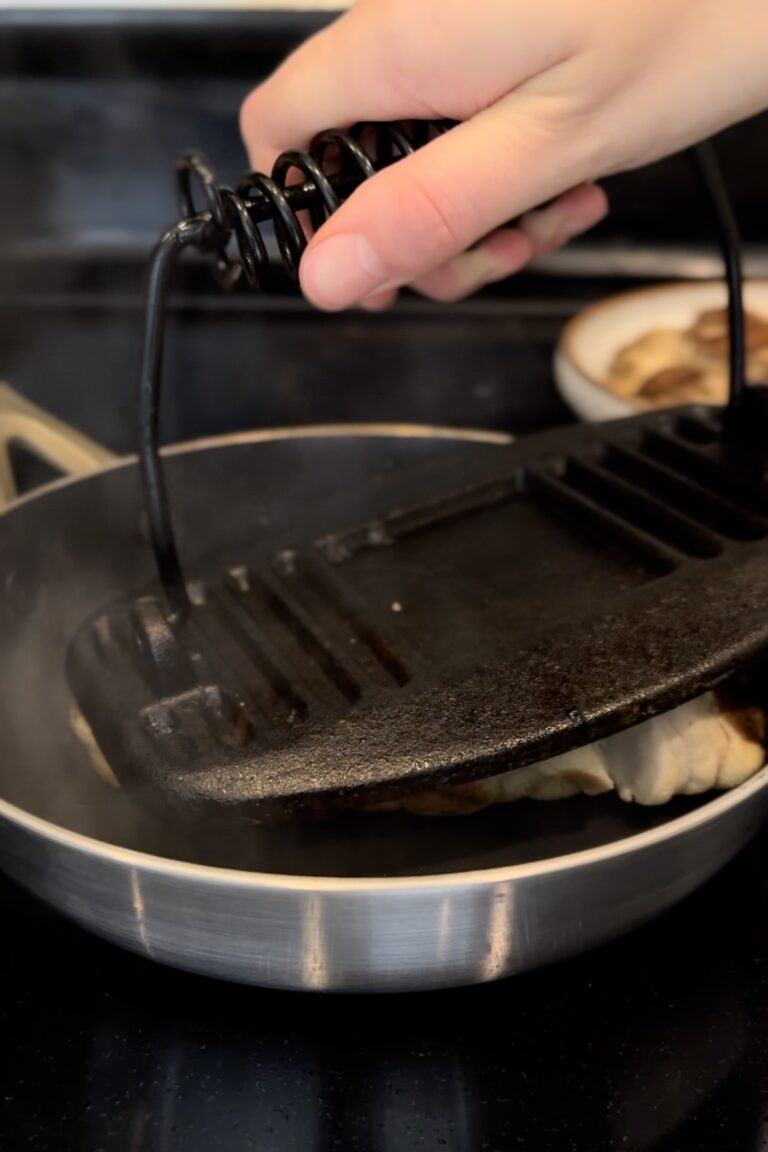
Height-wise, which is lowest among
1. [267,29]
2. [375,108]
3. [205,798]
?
[205,798]

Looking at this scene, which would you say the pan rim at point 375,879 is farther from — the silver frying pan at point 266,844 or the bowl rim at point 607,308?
the bowl rim at point 607,308

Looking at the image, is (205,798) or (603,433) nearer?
(205,798)

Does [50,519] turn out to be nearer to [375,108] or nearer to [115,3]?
[375,108]

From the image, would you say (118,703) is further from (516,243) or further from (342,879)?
(516,243)

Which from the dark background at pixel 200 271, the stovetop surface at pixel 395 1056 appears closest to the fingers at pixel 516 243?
the dark background at pixel 200 271

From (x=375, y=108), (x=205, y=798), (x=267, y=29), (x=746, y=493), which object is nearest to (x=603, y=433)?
(x=746, y=493)
